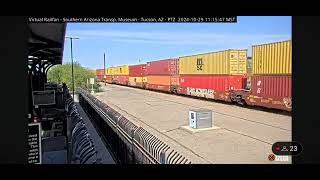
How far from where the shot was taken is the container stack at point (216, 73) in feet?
61.4

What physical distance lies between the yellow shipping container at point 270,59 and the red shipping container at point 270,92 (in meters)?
0.27

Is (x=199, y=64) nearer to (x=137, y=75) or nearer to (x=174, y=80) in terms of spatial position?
(x=174, y=80)

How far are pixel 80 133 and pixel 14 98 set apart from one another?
1.12 metres

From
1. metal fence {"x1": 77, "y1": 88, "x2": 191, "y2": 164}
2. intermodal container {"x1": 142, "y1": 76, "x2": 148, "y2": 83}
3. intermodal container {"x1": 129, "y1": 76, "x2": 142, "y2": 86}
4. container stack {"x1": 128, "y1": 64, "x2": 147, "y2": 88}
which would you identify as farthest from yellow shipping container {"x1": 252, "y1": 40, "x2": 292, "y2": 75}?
intermodal container {"x1": 129, "y1": 76, "x2": 142, "y2": 86}

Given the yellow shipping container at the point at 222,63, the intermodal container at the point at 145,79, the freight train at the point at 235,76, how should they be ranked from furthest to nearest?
the intermodal container at the point at 145,79, the yellow shipping container at the point at 222,63, the freight train at the point at 235,76

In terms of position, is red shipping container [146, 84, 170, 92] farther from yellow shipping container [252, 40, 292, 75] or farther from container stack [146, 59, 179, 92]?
yellow shipping container [252, 40, 292, 75]

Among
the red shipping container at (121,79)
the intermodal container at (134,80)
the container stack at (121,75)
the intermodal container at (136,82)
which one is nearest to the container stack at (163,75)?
the intermodal container at (136,82)

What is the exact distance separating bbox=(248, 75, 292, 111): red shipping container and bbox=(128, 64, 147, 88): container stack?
57.2ft

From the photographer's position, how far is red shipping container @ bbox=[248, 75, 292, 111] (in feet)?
45.1

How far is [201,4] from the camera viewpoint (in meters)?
4.73

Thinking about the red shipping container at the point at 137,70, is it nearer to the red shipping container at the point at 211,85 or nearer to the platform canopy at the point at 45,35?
the red shipping container at the point at 211,85

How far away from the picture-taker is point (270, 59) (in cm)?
1525

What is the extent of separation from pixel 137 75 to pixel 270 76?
21.4 m
